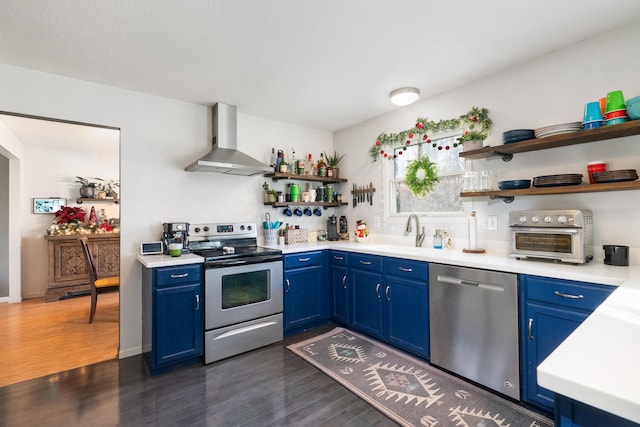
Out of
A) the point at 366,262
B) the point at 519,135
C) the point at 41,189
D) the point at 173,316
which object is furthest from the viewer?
the point at 41,189

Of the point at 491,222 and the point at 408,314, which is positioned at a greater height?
the point at 491,222

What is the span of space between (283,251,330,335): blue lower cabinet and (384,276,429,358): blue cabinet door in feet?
2.69

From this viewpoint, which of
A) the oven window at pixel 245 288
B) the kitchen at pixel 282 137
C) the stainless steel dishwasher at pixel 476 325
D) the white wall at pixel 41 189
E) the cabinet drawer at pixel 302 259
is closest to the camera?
the stainless steel dishwasher at pixel 476 325

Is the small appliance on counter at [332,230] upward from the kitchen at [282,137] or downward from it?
downward

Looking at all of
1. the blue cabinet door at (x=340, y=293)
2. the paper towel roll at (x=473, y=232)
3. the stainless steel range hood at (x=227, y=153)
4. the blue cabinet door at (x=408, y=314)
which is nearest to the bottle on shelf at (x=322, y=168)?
the stainless steel range hood at (x=227, y=153)

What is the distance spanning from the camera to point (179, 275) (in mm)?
2529

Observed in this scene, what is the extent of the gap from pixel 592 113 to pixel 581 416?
6.79 ft

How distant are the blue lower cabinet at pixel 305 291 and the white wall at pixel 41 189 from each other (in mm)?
4394

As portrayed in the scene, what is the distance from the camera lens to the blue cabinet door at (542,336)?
A: 1759 mm

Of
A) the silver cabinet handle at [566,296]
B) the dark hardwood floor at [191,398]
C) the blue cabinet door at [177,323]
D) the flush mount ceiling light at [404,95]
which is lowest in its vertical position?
the dark hardwood floor at [191,398]

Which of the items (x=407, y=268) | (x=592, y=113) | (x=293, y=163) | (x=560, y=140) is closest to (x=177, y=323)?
(x=407, y=268)

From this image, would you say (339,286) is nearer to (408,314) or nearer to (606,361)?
(408,314)

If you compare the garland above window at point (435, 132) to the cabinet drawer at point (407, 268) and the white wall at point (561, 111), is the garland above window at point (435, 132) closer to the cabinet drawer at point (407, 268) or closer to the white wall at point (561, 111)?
the white wall at point (561, 111)

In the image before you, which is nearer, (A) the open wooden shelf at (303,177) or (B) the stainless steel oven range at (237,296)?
(B) the stainless steel oven range at (237,296)
